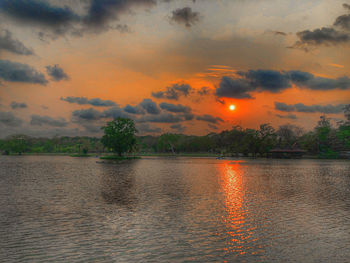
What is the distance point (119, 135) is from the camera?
9725cm

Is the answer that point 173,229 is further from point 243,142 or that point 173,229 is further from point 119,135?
point 243,142

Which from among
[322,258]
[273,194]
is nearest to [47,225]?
[322,258]

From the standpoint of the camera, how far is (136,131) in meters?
102

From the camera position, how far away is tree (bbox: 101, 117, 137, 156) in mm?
97312

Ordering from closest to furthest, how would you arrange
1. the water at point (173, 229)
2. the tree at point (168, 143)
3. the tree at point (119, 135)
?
1. the water at point (173, 229)
2. the tree at point (119, 135)
3. the tree at point (168, 143)

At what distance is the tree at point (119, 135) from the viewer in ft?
319

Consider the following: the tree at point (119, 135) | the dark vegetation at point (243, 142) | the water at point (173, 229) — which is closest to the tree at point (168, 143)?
the dark vegetation at point (243, 142)

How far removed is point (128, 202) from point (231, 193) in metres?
9.16

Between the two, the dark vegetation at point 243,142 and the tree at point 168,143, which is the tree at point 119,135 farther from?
the tree at point 168,143

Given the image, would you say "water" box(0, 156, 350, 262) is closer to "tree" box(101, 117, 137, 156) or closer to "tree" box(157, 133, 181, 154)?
"tree" box(101, 117, 137, 156)

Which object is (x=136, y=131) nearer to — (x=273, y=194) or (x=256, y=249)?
(x=273, y=194)

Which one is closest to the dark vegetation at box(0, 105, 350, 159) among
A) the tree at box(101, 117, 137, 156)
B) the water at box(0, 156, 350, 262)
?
the tree at box(101, 117, 137, 156)

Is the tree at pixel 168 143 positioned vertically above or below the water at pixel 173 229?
above

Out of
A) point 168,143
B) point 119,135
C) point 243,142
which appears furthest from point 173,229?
point 168,143
